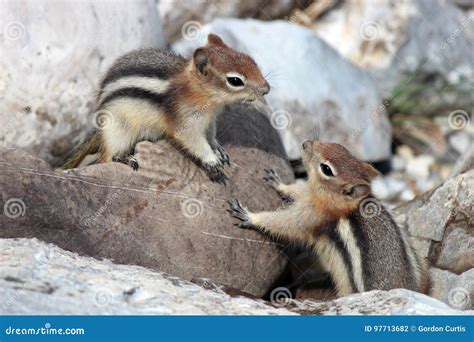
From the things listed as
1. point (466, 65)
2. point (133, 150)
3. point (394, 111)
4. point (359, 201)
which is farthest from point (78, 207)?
point (466, 65)

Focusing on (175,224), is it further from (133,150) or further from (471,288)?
(471,288)

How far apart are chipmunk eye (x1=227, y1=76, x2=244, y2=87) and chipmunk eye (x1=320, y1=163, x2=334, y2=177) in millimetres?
963

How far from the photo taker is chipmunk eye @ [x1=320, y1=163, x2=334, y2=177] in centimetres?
632

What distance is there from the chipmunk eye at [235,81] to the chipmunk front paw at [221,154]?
26.0 inches

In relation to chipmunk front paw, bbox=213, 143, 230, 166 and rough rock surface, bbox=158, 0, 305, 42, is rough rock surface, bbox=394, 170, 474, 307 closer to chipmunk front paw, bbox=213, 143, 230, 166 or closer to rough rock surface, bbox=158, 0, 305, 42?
chipmunk front paw, bbox=213, 143, 230, 166

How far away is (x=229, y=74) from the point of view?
20.6 feet

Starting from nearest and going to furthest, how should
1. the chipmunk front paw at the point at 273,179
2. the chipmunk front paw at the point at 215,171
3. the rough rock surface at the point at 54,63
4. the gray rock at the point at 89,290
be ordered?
1. the gray rock at the point at 89,290
2. the chipmunk front paw at the point at 215,171
3. the chipmunk front paw at the point at 273,179
4. the rough rock surface at the point at 54,63

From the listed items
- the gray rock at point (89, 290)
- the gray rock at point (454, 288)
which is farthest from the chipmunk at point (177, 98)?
the gray rock at point (454, 288)

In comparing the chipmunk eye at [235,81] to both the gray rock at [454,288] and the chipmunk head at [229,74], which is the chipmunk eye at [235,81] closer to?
the chipmunk head at [229,74]

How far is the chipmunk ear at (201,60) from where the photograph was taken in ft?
20.9

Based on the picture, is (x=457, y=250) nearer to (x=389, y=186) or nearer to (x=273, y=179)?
(x=273, y=179)

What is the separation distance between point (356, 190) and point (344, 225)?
12.4 inches

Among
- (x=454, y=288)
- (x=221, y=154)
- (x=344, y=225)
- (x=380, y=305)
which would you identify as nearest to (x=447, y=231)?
(x=454, y=288)

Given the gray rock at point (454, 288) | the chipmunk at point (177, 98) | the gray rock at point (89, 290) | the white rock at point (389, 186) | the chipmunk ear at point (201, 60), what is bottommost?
the gray rock at point (89, 290)
